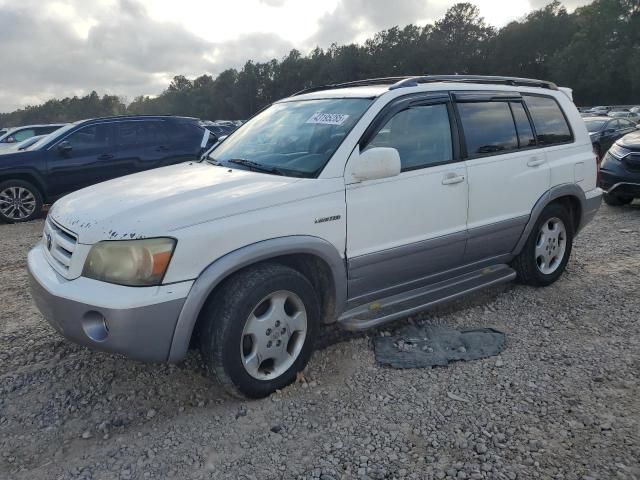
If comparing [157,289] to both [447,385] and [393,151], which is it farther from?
[447,385]

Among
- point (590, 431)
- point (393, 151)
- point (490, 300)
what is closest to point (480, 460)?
point (590, 431)

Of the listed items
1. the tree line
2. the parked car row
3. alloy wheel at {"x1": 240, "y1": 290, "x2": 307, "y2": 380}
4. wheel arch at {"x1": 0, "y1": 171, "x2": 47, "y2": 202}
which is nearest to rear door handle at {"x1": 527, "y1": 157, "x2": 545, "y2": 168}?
alloy wheel at {"x1": 240, "y1": 290, "x2": 307, "y2": 380}

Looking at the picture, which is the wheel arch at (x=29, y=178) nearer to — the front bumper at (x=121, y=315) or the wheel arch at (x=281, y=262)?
the front bumper at (x=121, y=315)

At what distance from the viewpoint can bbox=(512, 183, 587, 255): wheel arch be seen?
438 centimetres

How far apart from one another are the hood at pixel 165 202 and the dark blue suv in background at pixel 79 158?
5.77 meters

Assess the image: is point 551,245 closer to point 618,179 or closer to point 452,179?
point 452,179

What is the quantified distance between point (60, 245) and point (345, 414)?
1877 millimetres

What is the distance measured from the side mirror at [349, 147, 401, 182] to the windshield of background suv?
0.21 metres

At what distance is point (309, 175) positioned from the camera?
10.4ft

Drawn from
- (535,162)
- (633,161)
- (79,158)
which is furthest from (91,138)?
(633,161)

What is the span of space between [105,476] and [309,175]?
1.92 m

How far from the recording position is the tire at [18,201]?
328 inches

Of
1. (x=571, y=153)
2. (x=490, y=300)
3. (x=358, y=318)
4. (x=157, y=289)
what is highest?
(x=571, y=153)

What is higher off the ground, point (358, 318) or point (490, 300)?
point (358, 318)
